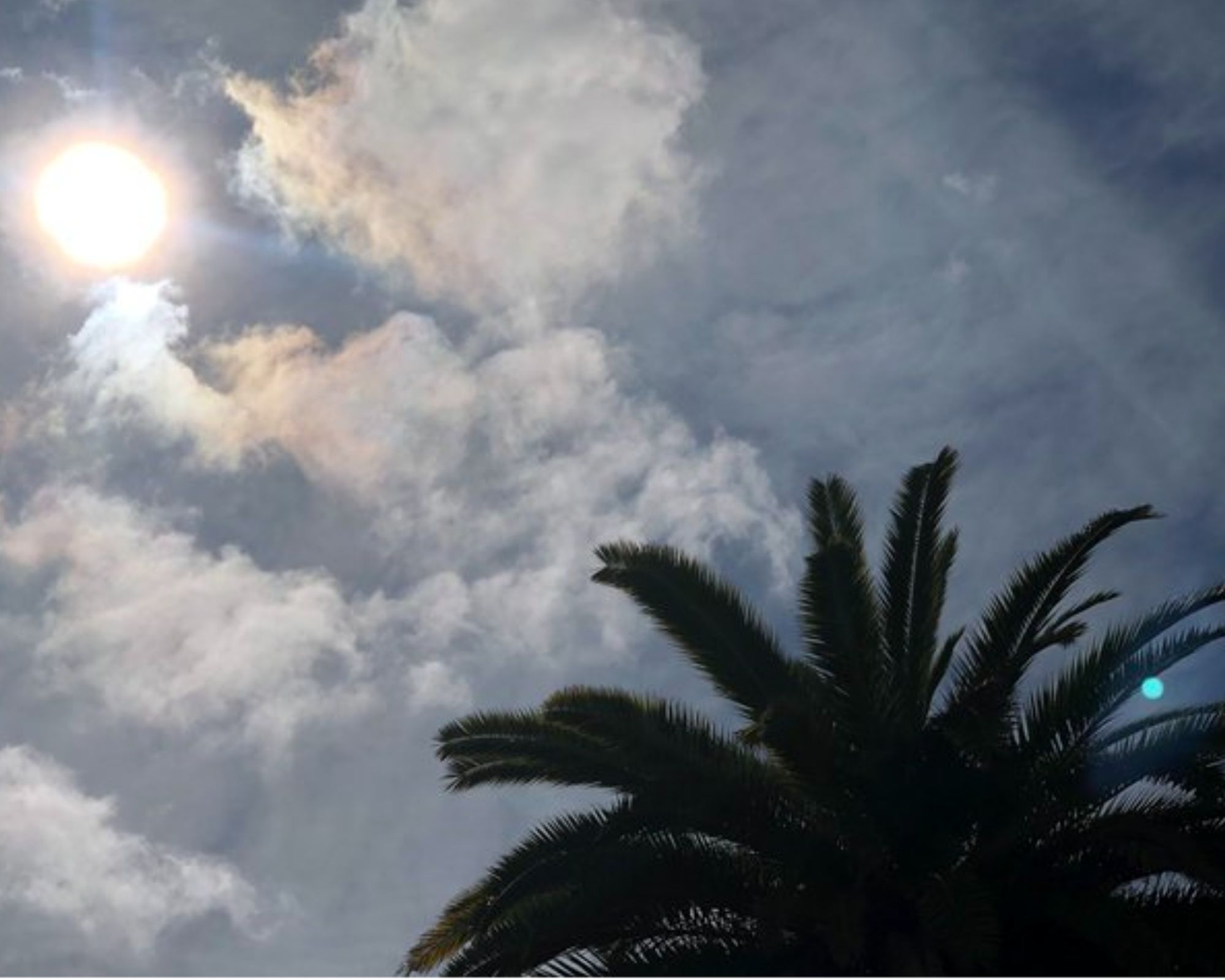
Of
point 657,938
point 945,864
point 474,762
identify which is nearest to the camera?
point 945,864

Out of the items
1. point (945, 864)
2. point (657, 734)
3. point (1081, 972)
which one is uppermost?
point (657, 734)

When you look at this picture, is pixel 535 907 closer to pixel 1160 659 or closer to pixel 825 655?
pixel 825 655

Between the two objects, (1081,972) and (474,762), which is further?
(474,762)

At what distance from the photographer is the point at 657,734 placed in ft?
42.2

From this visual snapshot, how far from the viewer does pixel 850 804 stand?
12.4m

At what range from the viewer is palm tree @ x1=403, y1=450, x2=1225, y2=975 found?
11.9 metres

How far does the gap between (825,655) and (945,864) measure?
7.13 feet

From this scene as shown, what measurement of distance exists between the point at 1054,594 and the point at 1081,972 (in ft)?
11.4

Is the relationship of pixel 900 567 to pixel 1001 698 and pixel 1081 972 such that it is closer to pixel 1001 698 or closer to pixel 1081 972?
pixel 1001 698

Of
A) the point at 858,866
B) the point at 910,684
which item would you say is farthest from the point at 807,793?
the point at 910,684

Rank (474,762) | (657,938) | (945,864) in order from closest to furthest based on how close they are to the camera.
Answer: (945,864) < (657,938) < (474,762)

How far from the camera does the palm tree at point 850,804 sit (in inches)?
469

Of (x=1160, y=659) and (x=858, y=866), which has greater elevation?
(x=1160, y=659)

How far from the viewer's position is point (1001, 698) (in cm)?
1238
